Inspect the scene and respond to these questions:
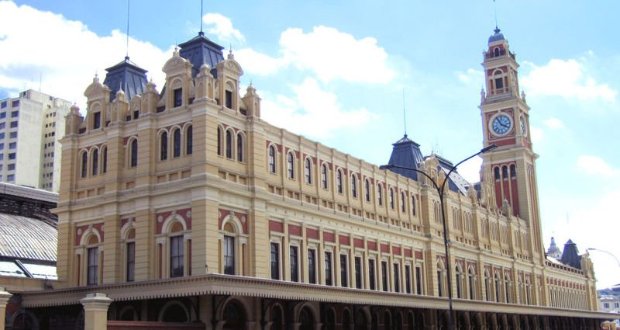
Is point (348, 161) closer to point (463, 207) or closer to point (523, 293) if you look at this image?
point (463, 207)

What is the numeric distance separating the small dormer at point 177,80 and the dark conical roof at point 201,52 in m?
1.25

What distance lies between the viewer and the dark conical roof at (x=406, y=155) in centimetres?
6412

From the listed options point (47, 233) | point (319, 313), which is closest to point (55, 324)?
point (47, 233)

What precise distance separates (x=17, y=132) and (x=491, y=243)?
10639 cm

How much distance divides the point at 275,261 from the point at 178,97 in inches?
400

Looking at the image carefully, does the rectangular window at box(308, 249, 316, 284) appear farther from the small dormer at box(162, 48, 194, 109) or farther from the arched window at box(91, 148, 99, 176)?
the arched window at box(91, 148, 99, 176)

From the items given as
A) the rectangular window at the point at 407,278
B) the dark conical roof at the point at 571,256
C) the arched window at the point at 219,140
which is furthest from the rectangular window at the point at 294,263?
the dark conical roof at the point at 571,256

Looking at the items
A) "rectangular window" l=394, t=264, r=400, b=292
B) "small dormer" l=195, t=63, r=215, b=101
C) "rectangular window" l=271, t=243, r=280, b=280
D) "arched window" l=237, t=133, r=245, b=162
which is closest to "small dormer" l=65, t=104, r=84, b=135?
"small dormer" l=195, t=63, r=215, b=101

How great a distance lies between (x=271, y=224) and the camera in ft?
140

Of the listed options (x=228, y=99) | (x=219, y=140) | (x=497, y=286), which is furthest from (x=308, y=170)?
(x=497, y=286)

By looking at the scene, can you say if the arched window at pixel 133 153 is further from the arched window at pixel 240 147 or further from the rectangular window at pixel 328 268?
the rectangular window at pixel 328 268

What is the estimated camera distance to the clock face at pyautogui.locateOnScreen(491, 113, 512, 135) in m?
87.4

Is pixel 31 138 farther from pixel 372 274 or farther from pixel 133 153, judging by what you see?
pixel 133 153

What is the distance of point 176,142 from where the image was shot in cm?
4100
